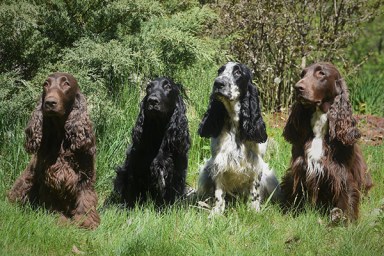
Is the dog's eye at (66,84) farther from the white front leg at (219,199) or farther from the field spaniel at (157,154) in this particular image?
the white front leg at (219,199)

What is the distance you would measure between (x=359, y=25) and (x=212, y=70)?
313cm

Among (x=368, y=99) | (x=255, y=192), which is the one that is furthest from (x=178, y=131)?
(x=368, y=99)

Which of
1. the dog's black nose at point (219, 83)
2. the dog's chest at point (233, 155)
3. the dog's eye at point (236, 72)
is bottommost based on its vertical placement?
the dog's chest at point (233, 155)

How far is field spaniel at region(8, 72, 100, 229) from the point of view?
5.16m

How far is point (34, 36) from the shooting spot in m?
6.95

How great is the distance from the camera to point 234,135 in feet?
19.2

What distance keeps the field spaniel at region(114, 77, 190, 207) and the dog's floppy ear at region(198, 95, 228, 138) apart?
0.19 meters

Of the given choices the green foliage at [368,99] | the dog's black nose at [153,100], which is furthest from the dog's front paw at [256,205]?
the green foliage at [368,99]

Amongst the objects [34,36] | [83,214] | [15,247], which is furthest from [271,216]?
[34,36]

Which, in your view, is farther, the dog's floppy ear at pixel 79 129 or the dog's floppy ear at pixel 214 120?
the dog's floppy ear at pixel 214 120

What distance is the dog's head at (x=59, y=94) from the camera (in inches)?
196

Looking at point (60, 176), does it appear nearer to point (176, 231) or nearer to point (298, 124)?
point (176, 231)

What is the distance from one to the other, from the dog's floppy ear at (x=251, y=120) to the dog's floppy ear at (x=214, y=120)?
0.20 m

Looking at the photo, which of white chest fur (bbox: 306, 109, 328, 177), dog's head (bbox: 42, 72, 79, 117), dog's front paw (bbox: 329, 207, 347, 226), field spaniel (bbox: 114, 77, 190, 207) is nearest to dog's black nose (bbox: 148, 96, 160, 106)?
field spaniel (bbox: 114, 77, 190, 207)
